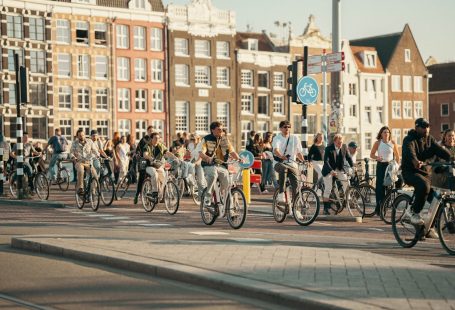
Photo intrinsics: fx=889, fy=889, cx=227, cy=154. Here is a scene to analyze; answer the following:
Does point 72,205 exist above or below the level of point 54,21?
below

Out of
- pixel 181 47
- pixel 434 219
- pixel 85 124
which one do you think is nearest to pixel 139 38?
pixel 181 47

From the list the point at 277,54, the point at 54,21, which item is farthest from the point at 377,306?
the point at 277,54

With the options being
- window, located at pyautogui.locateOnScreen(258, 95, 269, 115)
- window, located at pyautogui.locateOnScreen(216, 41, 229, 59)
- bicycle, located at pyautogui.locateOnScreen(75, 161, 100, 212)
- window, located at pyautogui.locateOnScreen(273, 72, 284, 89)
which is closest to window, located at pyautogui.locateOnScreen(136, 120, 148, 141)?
window, located at pyautogui.locateOnScreen(216, 41, 229, 59)

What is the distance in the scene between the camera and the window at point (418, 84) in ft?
287

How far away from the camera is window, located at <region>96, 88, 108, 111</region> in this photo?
2606 inches

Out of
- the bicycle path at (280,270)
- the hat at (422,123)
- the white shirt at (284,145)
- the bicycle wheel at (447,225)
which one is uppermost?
the hat at (422,123)

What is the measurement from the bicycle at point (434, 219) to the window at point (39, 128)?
172ft

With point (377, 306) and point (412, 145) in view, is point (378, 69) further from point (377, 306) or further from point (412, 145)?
point (377, 306)

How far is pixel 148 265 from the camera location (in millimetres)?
9430

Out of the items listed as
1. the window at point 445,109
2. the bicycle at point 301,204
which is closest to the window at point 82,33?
the window at point 445,109

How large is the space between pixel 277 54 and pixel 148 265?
67.9m

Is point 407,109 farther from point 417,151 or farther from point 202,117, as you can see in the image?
point 417,151

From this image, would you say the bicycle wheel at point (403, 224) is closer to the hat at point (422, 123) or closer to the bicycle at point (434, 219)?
the bicycle at point (434, 219)

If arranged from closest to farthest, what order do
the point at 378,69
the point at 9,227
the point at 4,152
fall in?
the point at 9,227 < the point at 4,152 < the point at 378,69
